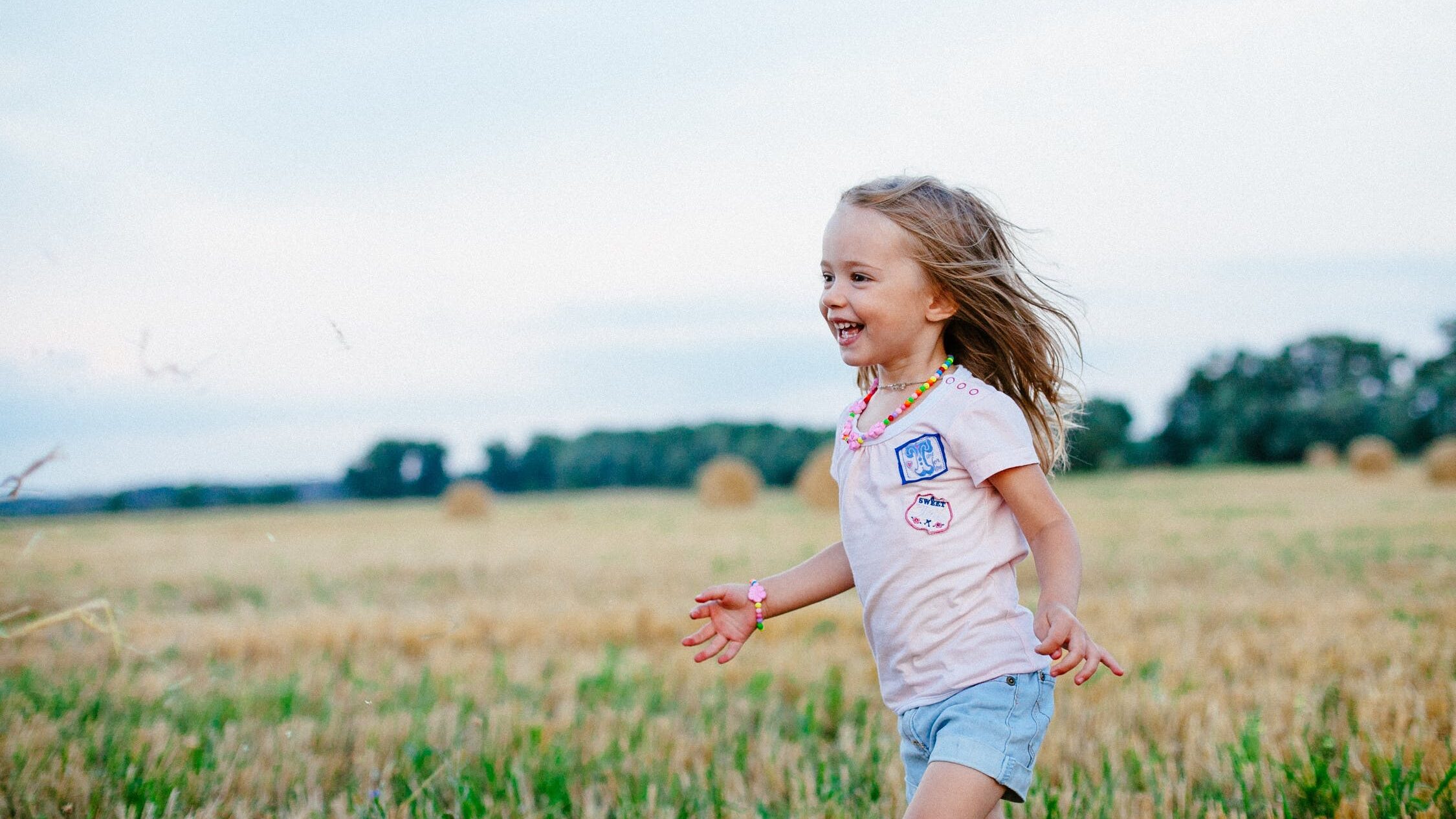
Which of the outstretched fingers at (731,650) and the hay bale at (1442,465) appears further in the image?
the hay bale at (1442,465)

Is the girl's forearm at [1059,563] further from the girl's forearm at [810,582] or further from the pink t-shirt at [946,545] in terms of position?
the girl's forearm at [810,582]

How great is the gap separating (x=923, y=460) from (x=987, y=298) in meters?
0.43

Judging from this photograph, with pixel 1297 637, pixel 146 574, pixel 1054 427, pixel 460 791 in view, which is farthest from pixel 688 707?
pixel 146 574

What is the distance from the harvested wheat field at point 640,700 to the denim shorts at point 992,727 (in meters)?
0.60

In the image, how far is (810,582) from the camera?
2.48 meters

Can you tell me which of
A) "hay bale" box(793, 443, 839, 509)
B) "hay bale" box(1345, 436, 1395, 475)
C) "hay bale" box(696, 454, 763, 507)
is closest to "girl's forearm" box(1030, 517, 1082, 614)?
"hay bale" box(793, 443, 839, 509)

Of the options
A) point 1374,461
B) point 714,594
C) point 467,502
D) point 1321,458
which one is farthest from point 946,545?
point 1321,458

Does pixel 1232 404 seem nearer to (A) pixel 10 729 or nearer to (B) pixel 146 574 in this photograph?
(B) pixel 146 574

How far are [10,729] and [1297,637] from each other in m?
5.23

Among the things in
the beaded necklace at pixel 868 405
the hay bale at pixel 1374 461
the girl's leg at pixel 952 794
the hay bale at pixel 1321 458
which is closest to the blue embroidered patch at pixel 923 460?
the beaded necklace at pixel 868 405

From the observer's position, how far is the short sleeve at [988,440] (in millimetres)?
2182

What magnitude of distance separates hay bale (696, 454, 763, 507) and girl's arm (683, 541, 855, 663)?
67.8 feet

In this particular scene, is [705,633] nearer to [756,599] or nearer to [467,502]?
[756,599]

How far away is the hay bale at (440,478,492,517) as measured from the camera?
73.6 feet
